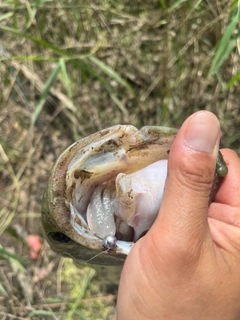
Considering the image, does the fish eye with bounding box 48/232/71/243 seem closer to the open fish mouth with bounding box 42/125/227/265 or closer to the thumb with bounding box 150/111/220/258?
the open fish mouth with bounding box 42/125/227/265

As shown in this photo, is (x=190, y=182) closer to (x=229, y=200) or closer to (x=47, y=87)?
(x=229, y=200)

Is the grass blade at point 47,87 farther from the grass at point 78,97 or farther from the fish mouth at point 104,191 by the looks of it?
the fish mouth at point 104,191

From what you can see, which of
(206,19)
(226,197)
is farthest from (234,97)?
(226,197)

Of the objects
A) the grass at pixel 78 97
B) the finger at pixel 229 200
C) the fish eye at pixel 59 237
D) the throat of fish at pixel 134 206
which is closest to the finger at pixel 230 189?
the finger at pixel 229 200

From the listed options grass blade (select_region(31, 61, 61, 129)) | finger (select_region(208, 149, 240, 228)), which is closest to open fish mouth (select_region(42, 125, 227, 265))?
finger (select_region(208, 149, 240, 228))

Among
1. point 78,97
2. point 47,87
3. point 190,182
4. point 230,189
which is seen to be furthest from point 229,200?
point 78,97

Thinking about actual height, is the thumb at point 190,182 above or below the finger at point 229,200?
above

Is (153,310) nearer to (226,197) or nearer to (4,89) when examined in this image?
(226,197)
